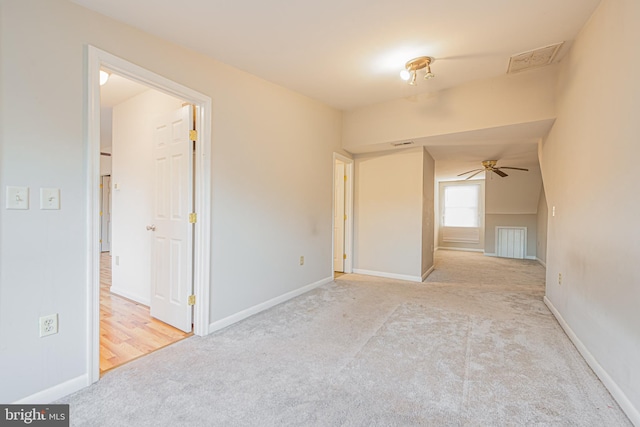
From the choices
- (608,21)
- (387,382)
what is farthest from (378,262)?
(608,21)

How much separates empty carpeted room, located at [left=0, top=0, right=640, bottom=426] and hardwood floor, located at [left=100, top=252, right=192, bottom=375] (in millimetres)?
131

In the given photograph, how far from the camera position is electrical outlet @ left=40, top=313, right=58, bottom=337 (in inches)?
64.6

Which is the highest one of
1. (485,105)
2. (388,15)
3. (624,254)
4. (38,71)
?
(388,15)

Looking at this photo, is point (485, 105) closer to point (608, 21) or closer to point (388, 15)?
point (608, 21)

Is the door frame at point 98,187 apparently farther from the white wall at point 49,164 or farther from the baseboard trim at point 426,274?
the baseboard trim at point 426,274

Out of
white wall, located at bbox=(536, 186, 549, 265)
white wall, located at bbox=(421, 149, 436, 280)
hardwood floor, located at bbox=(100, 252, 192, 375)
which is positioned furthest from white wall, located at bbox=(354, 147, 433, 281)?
white wall, located at bbox=(536, 186, 549, 265)

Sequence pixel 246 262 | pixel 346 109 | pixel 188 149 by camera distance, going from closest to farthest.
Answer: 1. pixel 188 149
2. pixel 246 262
3. pixel 346 109

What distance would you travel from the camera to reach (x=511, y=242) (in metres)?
7.20

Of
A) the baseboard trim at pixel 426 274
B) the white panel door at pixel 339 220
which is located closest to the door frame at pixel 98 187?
the white panel door at pixel 339 220

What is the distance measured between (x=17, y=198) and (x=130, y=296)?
2.33m

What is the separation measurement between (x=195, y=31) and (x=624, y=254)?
337 centimetres

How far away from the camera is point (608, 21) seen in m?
1.90

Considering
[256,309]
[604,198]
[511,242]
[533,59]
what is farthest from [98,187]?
[511,242]

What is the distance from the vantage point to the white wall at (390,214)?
4.41 m
